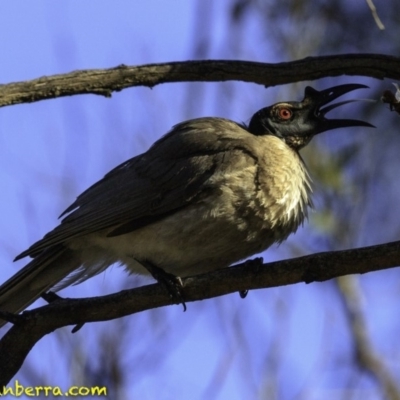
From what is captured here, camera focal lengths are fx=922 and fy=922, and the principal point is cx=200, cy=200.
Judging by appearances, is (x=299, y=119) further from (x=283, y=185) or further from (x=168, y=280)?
(x=168, y=280)

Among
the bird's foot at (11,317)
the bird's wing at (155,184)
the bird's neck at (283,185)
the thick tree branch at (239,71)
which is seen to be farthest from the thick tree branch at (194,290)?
the thick tree branch at (239,71)

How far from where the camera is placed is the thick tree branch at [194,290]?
13.6 ft

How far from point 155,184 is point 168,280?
0.76 metres

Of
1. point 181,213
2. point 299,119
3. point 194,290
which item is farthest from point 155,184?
point 299,119

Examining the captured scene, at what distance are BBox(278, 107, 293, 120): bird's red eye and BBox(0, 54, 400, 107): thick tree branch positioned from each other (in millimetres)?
641

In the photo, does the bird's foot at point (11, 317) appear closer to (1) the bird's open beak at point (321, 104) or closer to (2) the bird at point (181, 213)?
(2) the bird at point (181, 213)

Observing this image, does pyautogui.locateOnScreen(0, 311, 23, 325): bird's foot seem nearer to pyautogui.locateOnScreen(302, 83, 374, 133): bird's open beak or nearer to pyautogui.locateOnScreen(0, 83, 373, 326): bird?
pyautogui.locateOnScreen(0, 83, 373, 326): bird

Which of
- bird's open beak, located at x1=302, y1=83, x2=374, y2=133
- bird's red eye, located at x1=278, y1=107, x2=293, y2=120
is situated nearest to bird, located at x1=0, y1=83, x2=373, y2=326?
bird's open beak, located at x1=302, y1=83, x2=374, y2=133

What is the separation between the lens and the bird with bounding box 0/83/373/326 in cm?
511

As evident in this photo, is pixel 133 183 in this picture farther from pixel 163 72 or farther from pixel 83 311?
pixel 83 311

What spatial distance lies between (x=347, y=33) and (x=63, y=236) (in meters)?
3.38

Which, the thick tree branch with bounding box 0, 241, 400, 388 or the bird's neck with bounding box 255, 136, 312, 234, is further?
the bird's neck with bounding box 255, 136, 312, 234

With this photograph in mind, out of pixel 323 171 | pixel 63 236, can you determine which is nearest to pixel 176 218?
pixel 63 236

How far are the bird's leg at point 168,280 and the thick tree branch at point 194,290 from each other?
0.14 ft
